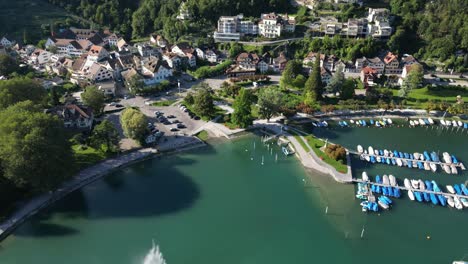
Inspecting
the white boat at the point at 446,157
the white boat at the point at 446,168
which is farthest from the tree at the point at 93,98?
the white boat at the point at 446,157

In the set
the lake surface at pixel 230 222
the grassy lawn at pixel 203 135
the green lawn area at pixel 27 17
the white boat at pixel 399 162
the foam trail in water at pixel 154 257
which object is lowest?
the foam trail in water at pixel 154 257

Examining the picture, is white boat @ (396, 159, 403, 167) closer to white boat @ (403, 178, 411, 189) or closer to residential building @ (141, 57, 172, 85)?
white boat @ (403, 178, 411, 189)

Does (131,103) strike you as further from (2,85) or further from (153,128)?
(2,85)

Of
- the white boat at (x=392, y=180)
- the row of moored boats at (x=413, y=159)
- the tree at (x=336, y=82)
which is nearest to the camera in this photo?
the white boat at (x=392, y=180)

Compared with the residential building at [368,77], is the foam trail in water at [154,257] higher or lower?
lower

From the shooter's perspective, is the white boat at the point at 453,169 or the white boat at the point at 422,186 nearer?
the white boat at the point at 422,186

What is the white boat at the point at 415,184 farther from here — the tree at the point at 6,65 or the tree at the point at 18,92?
the tree at the point at 6,65

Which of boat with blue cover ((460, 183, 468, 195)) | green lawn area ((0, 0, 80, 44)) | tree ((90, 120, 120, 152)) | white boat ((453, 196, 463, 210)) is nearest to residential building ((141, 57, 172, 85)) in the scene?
tree ((90, 120, 120, 152))

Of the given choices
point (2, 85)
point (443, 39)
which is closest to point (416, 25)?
point (443, 39)
